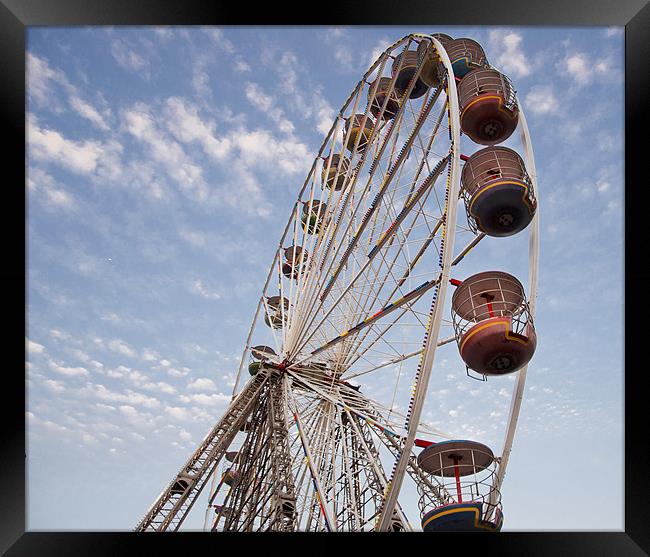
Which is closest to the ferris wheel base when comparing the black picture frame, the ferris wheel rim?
the ferris wheel rim

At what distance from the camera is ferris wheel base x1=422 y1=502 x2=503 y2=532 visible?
301 inches

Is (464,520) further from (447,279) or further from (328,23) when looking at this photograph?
(328,23)

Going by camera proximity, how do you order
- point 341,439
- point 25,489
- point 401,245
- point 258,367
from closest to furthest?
point 25,489, point 401,245, point 341,439, point 258,367

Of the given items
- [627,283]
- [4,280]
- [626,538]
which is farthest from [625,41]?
[4,280]

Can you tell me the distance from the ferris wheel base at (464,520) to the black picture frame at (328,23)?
1983 mm

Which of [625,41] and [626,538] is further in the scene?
[625,41]

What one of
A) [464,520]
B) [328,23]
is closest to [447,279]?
[464,520]

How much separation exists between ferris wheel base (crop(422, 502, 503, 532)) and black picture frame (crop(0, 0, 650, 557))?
1.98 meters

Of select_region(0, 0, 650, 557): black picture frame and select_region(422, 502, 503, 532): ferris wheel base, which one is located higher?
select_region(0, 0, 650, 557): black picture frame

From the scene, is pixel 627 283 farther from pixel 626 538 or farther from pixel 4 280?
pixel 4 280

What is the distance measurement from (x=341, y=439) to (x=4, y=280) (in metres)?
8.69

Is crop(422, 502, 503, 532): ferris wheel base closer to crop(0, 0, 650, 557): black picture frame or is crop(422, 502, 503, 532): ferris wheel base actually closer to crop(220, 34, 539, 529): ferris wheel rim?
crop(220, 34, 539, 529): ferris wheel rim

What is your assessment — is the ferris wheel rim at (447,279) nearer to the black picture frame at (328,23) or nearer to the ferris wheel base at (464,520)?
the ferris wheel base at (464,520)

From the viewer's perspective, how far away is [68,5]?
6316mm
